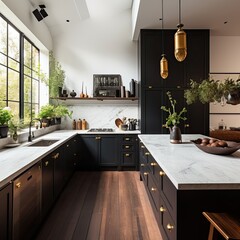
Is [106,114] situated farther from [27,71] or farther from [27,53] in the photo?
[27,53]

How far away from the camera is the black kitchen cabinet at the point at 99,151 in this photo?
15.1 feet

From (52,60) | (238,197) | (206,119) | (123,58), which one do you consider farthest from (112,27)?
(238,197)

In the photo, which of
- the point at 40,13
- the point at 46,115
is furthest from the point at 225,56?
the point at 46,115

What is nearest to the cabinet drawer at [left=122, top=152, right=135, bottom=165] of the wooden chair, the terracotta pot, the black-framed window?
the black-framed window

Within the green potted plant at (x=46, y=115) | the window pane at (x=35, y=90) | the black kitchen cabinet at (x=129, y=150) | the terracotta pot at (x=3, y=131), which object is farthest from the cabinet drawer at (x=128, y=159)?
the terracotta pot at (x=3, y=131)

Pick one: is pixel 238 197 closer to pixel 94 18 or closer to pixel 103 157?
pixel 103 157

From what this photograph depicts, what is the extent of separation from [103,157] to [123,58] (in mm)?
2446

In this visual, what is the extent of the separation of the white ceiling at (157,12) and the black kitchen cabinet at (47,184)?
108 inches

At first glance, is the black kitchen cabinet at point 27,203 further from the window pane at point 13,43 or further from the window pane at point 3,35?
the window pane at point 13,43

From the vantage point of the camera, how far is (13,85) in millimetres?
3607

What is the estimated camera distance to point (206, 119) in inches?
181

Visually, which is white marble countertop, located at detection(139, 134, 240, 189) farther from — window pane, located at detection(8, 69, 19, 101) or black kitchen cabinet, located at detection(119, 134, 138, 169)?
window pane, located at detection(8, 69, 19, 101)

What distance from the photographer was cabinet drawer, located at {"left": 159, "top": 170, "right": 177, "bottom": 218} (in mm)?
1443

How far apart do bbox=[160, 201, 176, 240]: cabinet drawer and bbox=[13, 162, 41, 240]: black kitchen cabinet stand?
1184mm
